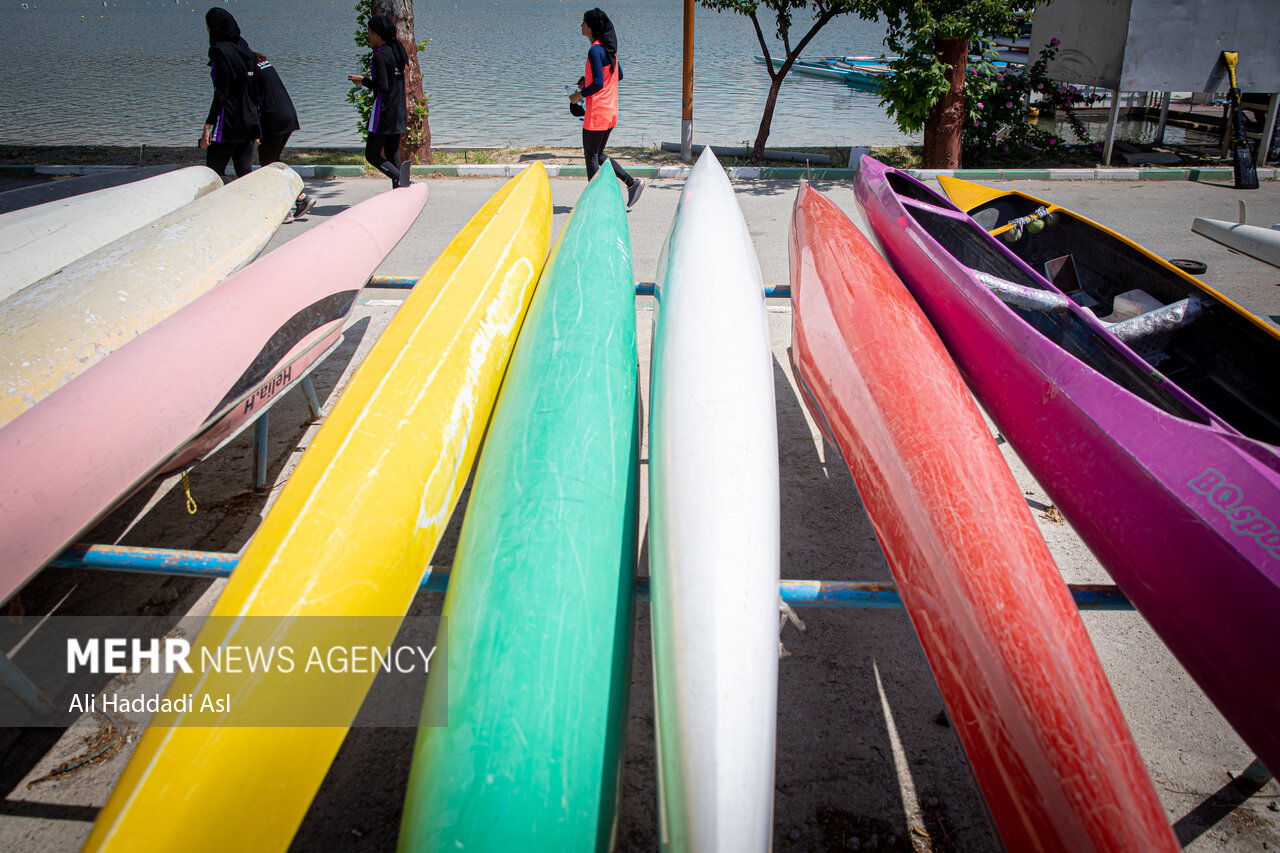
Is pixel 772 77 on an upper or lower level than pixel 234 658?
upper

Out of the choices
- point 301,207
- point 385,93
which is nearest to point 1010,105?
point 385,93

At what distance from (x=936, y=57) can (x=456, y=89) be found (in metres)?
11.6

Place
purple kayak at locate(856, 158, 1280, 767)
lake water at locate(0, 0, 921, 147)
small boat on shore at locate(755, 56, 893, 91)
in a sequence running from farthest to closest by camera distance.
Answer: small boat on shore at locate(755, 56, 893, 91), lake water at locate(0, 0, 921, 147), purple kayak at locate(856, 158, 1280, 767)

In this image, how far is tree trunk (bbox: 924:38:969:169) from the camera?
7.29 m

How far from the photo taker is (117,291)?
2598 mm

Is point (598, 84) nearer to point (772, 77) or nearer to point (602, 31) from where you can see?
point (602, 31)

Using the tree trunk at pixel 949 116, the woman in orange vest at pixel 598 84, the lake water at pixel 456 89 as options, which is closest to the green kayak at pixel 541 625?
the woman in orange vest at pixel 598 84

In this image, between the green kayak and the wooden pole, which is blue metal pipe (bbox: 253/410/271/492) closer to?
the green kayak

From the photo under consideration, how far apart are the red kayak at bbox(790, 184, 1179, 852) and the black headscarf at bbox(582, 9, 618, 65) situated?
4.22 metres

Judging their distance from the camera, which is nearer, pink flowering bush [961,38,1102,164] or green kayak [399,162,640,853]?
green kayak [399,162,640,853]

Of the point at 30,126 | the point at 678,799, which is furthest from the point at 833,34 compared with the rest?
the point at 678,799

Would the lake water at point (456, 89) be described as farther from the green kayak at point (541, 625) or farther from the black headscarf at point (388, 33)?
the green kayak at point (541, 625)

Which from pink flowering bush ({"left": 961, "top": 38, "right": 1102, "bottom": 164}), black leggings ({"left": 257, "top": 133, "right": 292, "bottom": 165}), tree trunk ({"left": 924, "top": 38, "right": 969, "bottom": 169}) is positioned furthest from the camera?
pink flowering bush ({"left": 961, "top": 38, "right": 1102, "bottom": 164})

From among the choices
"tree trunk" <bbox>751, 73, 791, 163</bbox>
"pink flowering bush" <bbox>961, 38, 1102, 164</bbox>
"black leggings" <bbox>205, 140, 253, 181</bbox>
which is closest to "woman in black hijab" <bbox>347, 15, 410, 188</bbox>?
"black leggings" <bbox>205, 140, 253, 181</bbox>
